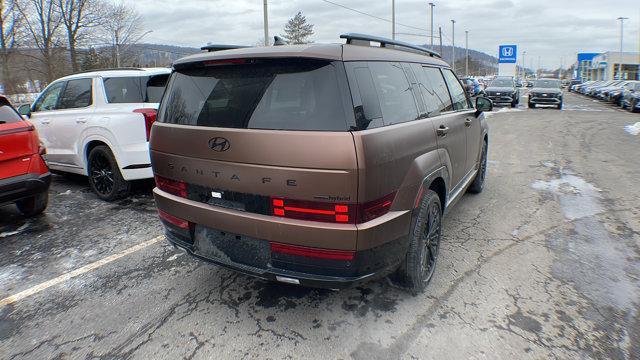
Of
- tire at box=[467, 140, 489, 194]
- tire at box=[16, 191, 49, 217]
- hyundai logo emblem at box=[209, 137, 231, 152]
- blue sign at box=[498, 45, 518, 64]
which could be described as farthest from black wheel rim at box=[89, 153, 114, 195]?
blue sign at box=[498, 45, 518, 64]

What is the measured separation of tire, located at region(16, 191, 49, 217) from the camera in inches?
206

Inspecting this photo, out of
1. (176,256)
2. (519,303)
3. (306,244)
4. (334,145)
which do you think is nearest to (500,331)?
(519,303)

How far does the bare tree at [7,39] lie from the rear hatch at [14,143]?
3155cm

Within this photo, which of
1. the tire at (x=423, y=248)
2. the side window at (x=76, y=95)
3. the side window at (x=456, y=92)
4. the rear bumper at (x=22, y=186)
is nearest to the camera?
the tire at (x=423, y=248)

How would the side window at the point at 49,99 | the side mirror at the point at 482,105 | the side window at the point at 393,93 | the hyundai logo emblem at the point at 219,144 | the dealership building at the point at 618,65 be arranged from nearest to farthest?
the hyundai logo emblem at the point at 219,144 → the side window at the point at 393,93 → the side mirror at the point at 482,105 → the side window at the point at 49,99 → the dealership building at the point at 618,65

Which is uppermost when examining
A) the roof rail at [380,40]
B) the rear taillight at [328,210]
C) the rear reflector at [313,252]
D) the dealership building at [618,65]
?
the dealership building at [618,65]

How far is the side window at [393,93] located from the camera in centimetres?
279

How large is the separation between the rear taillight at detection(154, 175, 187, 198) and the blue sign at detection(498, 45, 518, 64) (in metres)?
53.7

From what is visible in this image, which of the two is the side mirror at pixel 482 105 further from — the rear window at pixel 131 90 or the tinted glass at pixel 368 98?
the rear window at pixel 131 90

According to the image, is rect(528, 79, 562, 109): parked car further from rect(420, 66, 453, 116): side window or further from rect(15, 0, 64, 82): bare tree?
rect(15, 0, 64, 82): bare tree

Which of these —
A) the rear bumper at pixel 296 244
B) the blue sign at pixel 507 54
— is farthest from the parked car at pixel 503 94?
the blue sign at pixel 507 54

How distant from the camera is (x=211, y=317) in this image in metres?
3.03

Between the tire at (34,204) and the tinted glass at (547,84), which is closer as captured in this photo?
the tire at (34,204)

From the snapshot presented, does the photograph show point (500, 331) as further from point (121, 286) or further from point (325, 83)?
point (121, 286)
